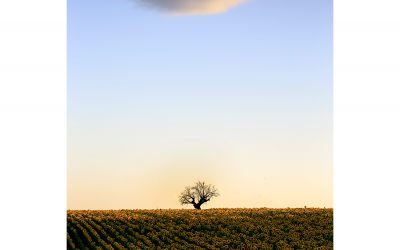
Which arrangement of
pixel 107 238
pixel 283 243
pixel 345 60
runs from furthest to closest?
pixel 107 238
pixel 283 243
pixel 345 60

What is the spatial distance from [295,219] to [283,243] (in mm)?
9903

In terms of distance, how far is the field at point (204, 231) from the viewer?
25672mm

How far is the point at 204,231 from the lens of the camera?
3039cm

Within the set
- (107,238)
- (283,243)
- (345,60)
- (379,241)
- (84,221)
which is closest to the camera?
(379,241)

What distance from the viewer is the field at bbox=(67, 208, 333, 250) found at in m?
25.7

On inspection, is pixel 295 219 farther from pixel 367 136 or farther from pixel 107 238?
pixel 367 136

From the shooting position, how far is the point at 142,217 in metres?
35.7
